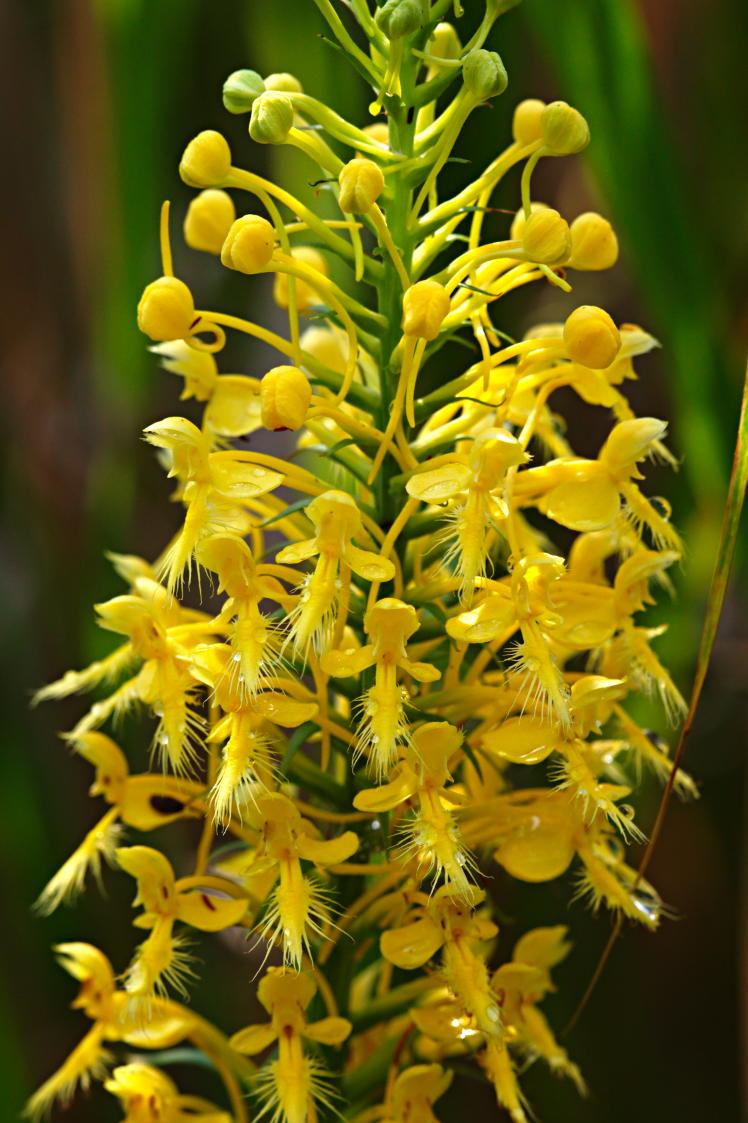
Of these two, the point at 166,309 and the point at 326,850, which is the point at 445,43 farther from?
the point at 326,850

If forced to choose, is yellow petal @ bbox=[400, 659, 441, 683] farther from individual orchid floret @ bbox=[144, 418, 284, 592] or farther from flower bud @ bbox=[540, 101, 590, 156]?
flower bud @ bbox=[540, 101, 590, 156]

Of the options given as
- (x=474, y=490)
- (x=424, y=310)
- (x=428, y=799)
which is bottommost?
(x=428, y=799)

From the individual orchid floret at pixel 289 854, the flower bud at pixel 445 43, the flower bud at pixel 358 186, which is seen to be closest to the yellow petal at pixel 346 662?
the individual orchid floret at pixel 289 854

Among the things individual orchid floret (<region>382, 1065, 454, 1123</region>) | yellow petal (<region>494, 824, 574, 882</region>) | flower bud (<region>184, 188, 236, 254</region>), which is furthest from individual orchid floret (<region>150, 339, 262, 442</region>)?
individual orchid floret (<region>382, 1065, 454, 1123</region>)

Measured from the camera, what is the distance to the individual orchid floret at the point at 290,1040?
0.91 metres

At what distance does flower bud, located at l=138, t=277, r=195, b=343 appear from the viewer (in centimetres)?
94

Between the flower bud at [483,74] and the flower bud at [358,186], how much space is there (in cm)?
11

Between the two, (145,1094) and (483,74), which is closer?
(483,74)

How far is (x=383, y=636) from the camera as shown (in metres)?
0.89

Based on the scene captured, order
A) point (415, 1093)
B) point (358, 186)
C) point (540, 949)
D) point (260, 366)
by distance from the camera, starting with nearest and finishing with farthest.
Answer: point (358, 186) → point (415, 1093) → point (540, 949) → point (260, 366)

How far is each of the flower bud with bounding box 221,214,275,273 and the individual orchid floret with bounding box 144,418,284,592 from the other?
13cm

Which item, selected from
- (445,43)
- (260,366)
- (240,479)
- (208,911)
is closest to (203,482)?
(240,479)

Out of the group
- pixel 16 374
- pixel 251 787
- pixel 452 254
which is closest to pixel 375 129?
pixel 452 254

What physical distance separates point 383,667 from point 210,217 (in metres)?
0.45
